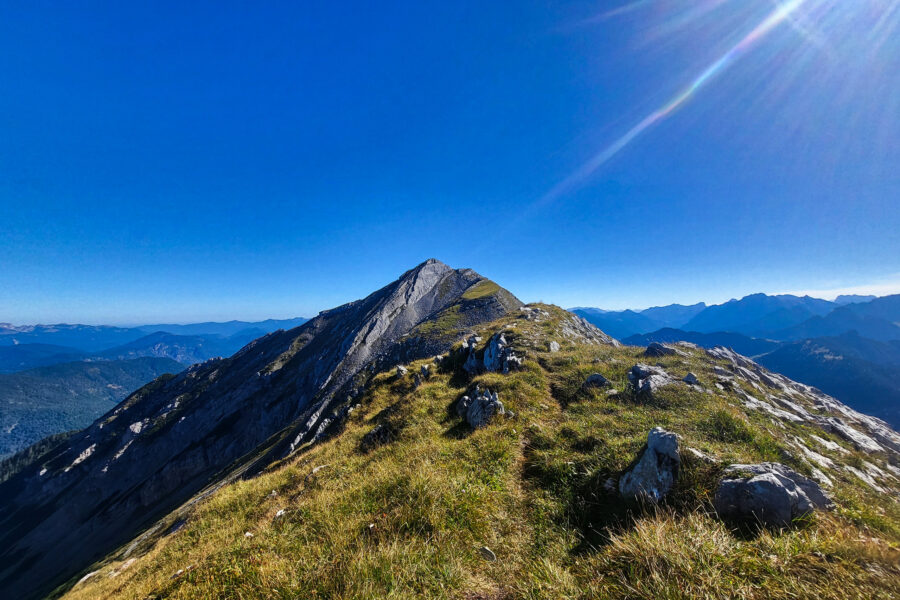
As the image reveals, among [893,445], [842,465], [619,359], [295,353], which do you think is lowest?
[295,353]

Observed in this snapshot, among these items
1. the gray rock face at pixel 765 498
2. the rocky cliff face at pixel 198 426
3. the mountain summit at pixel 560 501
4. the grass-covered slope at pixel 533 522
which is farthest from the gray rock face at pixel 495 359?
the rocky cliff face at pixel 198 426

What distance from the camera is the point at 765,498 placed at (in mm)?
5387

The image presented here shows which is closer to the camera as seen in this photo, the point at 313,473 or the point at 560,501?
the point at 560,501

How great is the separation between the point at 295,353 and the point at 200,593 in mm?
158484

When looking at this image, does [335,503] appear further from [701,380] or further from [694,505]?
[701,380]

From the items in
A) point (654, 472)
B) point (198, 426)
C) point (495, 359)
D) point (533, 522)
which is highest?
point (495, 359)

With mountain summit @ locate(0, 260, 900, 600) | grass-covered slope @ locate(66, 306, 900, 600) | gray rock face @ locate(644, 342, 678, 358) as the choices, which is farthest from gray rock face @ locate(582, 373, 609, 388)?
gray rock face @ locate(644, 342, 678, 358)

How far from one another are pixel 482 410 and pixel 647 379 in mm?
7779

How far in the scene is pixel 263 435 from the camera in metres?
105

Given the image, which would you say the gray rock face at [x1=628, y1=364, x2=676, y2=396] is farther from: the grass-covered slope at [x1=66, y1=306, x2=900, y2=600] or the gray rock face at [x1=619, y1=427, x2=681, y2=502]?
the gray rock face at [x1=619, y1=427, x2=681, y2=502]

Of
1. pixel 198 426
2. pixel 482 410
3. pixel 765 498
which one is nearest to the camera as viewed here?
pixel 765 498

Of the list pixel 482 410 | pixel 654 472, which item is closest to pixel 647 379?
pixel 482 410

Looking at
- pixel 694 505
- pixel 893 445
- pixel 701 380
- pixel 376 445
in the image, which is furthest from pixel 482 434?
pixel 893 445

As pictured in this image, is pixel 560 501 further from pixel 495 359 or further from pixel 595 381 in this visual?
pixel 495 359
